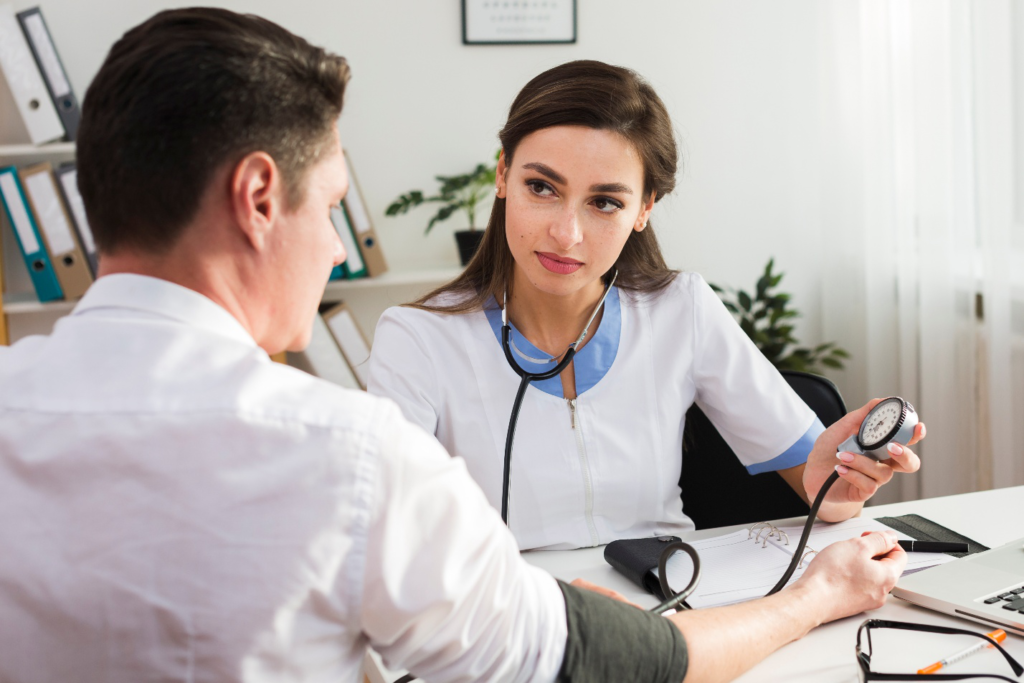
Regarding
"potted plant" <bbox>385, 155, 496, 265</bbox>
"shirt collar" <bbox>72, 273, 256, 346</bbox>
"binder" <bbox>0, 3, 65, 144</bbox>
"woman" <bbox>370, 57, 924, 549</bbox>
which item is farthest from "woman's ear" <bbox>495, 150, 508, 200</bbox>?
"binder" <bbox>0, 3, 65, 144</bbox>

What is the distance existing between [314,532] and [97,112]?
35 cm

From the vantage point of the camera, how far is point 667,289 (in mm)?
1507

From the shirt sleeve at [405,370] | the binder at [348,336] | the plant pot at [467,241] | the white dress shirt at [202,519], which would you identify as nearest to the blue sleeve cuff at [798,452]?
the shirt sleeve at [405,370]

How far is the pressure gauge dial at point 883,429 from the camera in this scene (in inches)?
41.5

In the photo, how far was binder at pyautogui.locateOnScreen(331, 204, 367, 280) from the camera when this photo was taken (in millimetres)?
2379

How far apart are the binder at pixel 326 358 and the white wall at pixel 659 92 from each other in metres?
0.36

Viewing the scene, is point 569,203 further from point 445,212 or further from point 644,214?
point 445,212

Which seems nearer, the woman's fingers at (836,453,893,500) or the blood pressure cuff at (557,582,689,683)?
the blood pressure cuff at (557,582,689,683)

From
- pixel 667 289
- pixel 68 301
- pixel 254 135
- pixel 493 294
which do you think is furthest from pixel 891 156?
pixel 68 301

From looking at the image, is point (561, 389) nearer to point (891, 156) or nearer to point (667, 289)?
point (667, 289)

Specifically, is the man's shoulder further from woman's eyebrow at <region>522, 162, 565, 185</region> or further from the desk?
woman's eyebrow at <region>522, 162, 565, 185</region>

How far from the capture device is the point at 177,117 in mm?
605

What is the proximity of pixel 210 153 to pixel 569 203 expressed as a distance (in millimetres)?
767

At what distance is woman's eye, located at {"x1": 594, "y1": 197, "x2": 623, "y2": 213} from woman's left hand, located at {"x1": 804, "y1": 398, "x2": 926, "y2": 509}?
46 centimetres
